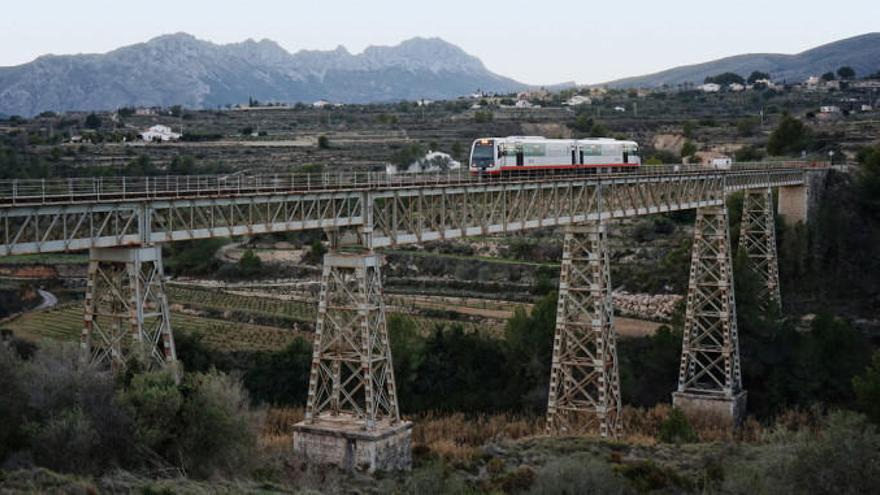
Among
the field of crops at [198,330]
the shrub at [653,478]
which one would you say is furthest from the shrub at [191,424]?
the field of crops at [198,330]

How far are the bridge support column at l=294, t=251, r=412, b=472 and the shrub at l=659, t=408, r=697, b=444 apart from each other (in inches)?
426

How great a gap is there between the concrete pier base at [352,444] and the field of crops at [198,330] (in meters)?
21.9

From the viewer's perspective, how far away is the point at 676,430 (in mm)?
36844

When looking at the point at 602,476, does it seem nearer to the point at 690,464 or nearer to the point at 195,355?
the point at 690,464

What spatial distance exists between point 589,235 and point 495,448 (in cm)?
823

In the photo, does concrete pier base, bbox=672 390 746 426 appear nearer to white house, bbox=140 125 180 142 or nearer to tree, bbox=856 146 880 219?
tree, bbox=856 146 880 219

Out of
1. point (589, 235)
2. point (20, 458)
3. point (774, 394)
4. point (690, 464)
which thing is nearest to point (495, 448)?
point (690, 464)

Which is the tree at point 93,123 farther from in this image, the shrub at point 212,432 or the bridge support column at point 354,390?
the shrub at point 212,432

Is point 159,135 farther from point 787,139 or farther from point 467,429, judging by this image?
point 467,429

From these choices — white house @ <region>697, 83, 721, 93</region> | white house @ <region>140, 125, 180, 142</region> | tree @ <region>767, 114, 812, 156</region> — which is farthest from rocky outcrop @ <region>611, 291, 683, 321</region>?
white house @ <region>697, 83, 721, 93</region>

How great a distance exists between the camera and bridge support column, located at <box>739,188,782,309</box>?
164 feet

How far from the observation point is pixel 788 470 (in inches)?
869

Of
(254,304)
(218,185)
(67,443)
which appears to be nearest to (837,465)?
(67,443)

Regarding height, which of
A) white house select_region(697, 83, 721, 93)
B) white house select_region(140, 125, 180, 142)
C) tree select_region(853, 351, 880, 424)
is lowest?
tree select_region(853, 351, 880, 424)
